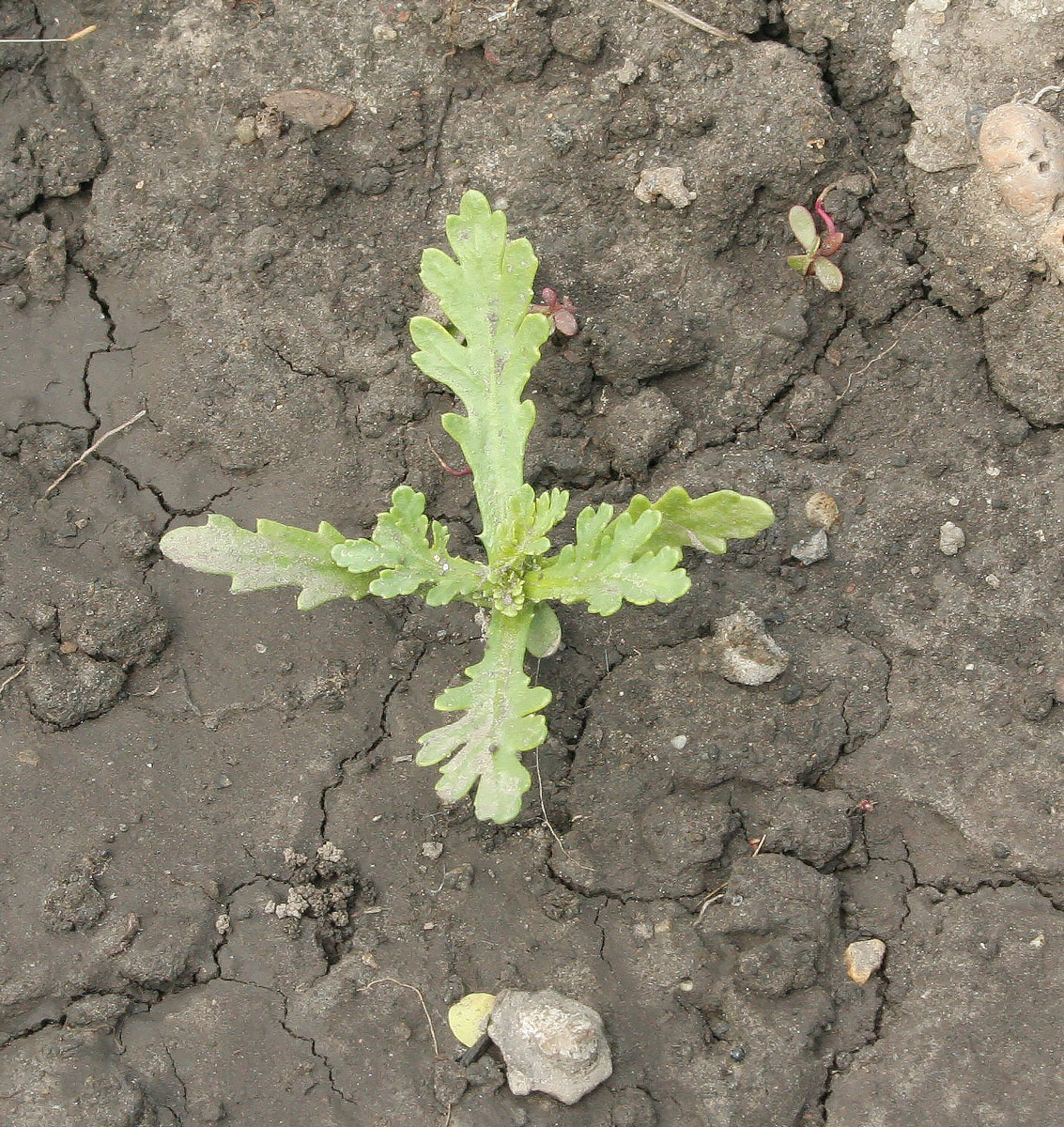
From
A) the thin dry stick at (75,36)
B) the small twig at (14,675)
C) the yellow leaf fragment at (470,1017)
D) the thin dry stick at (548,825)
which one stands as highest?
the thin dry stick at (75,36)

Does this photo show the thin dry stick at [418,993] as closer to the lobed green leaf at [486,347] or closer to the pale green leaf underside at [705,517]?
the lobed green leaf at [486,347]

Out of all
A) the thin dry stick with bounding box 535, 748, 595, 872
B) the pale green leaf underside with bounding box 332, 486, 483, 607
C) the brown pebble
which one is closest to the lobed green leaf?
the pale green leaf underside with bounding box 332, 486, 483, 607

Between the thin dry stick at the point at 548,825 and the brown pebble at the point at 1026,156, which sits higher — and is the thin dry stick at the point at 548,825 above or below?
below

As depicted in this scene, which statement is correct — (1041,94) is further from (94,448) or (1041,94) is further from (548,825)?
(94,448)

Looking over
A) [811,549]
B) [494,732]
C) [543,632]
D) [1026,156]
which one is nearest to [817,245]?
[1026,156]

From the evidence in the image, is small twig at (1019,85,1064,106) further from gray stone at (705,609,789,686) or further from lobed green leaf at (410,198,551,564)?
gray stone at (705,609,789,686)

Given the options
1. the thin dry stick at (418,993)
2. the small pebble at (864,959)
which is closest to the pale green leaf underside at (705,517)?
the small pebble at (864,959)

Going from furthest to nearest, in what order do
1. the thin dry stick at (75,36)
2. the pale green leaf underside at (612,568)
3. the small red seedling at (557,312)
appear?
the thin dry stick at (75,36), the small red seedling at (557,312), the pale green leaf underside at (612,568)

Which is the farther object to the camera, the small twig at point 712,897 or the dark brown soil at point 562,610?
the small twig at point 712,897

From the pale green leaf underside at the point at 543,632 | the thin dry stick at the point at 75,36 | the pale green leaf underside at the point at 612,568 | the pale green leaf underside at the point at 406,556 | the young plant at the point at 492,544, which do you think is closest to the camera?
the pale green leaf underside at the point at 612,568
